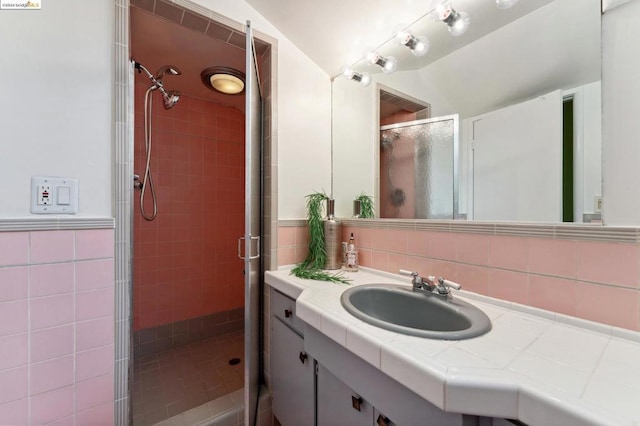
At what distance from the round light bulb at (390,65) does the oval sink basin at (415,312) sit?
1.21m

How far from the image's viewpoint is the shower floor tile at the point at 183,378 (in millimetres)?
1486

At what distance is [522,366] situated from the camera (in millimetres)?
558

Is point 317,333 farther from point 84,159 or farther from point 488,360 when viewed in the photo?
point 84,159

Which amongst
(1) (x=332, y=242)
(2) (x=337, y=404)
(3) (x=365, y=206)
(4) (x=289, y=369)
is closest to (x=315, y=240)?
(1) (x=332, y=242)

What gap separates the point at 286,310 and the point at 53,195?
105 cm

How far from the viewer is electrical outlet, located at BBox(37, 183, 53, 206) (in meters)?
0.91

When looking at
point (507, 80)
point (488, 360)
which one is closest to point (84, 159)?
point (488, 360)

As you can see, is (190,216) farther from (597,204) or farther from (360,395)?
(597,204)

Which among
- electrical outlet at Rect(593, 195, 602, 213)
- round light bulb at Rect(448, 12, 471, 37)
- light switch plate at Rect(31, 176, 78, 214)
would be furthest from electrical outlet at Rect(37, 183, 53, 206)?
electrical outlet at Rect(593, 195, 602, 213)

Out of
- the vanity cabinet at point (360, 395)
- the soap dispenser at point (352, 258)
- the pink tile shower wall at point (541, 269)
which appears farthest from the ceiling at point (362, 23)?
the vanity cabinet at point (360, 395)

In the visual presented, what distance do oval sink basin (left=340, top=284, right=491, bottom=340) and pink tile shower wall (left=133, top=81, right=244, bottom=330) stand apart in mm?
1728

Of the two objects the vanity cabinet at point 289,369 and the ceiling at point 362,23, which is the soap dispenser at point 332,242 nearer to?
the vanity cabinet at point 289,369

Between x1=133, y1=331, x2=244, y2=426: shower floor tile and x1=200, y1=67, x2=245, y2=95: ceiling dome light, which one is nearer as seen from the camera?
x1=133, y1=331, x2=244, y2=426: shower floor tile

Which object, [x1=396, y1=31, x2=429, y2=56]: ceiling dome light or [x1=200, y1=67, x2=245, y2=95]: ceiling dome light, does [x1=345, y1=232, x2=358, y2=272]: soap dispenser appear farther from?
[x1=200, y1=67, x2=245, y2=95]: ceiling dome light
